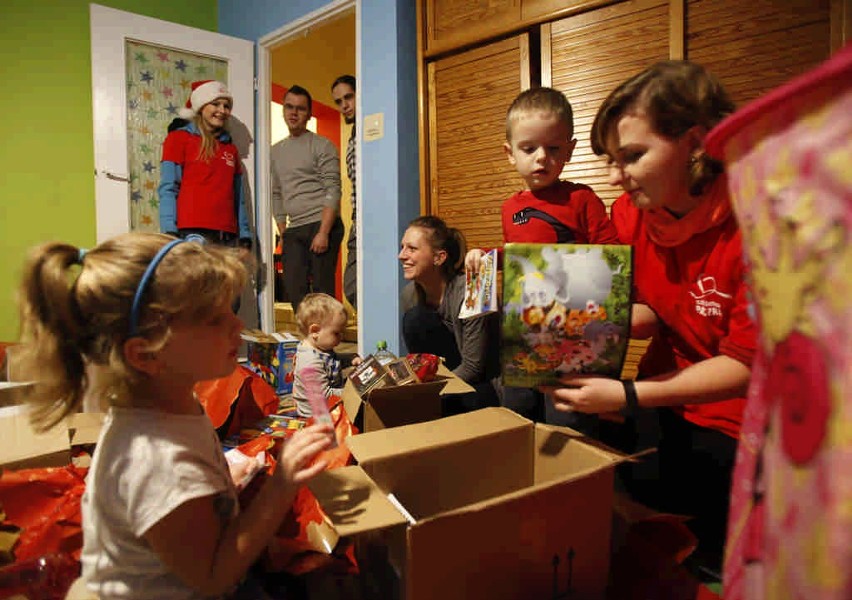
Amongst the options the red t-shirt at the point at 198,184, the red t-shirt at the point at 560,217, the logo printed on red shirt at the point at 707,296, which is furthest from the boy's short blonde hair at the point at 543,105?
the red t-shirt at the point at 198,184

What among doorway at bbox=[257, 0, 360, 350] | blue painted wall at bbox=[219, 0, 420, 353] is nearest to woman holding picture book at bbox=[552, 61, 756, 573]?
blue painted wall at bbox=[219, 0, 420, 353]

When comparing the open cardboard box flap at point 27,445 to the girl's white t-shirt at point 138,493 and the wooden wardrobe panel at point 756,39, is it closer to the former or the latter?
the girl's white t-shirt at point 138,493

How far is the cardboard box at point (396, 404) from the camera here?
1.18 metres

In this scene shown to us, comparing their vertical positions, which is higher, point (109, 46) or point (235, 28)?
point (235, 28)

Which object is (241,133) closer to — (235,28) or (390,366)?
(235,28)

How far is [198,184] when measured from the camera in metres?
2.81

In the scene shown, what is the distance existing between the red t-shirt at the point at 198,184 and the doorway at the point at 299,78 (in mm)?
385

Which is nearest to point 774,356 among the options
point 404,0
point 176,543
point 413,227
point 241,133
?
point 176,543

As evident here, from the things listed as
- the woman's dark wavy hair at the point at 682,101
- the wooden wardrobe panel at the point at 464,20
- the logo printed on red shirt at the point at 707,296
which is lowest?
the logo printed on red shirt at the point at 707,296

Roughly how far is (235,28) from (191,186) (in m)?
1.33

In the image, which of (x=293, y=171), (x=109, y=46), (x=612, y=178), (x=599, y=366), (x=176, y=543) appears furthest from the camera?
(x=293, y=171)

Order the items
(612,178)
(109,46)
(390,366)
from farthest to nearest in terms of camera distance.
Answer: (109,46) < (390,366) < (612,178)

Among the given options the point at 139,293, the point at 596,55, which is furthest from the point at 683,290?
the point at 596,55

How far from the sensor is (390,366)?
4.14ft
